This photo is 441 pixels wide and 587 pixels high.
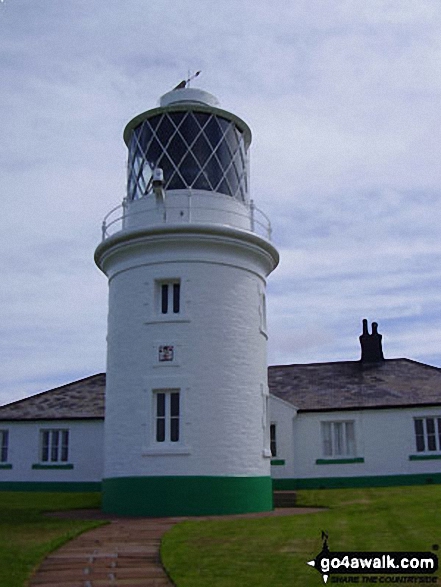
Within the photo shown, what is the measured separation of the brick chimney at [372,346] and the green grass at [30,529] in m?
11.9

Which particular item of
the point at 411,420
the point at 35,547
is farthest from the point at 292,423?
the point at 35,547

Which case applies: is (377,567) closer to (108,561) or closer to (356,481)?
(108,561)

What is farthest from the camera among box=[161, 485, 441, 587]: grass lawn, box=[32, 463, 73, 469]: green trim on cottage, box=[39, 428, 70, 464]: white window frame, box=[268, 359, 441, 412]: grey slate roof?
box=[39, 428, 70, 464]: white window frame

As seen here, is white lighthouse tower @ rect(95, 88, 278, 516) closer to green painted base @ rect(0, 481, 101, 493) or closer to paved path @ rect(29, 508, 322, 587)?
paved path @ rect(29, 508, 322, 587)

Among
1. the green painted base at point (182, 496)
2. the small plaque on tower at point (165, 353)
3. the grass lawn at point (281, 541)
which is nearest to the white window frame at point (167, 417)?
the small plaque on tower at point (165, 353)

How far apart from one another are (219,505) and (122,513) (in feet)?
7.45

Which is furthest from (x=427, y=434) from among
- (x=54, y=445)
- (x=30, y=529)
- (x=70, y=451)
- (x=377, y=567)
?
(x=377, y=567)

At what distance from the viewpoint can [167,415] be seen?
16.1 meters

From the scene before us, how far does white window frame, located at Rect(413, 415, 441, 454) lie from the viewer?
2342 cm

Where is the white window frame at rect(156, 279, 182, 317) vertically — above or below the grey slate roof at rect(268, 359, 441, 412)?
above

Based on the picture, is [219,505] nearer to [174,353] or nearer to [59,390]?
[174,353]

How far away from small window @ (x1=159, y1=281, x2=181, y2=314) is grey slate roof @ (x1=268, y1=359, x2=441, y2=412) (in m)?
9.36

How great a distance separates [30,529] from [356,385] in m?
15.2

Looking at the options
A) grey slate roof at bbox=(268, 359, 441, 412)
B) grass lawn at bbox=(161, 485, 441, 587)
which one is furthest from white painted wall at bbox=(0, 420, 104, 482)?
grass lawn at bbox=(161, 485, 441, 587)
